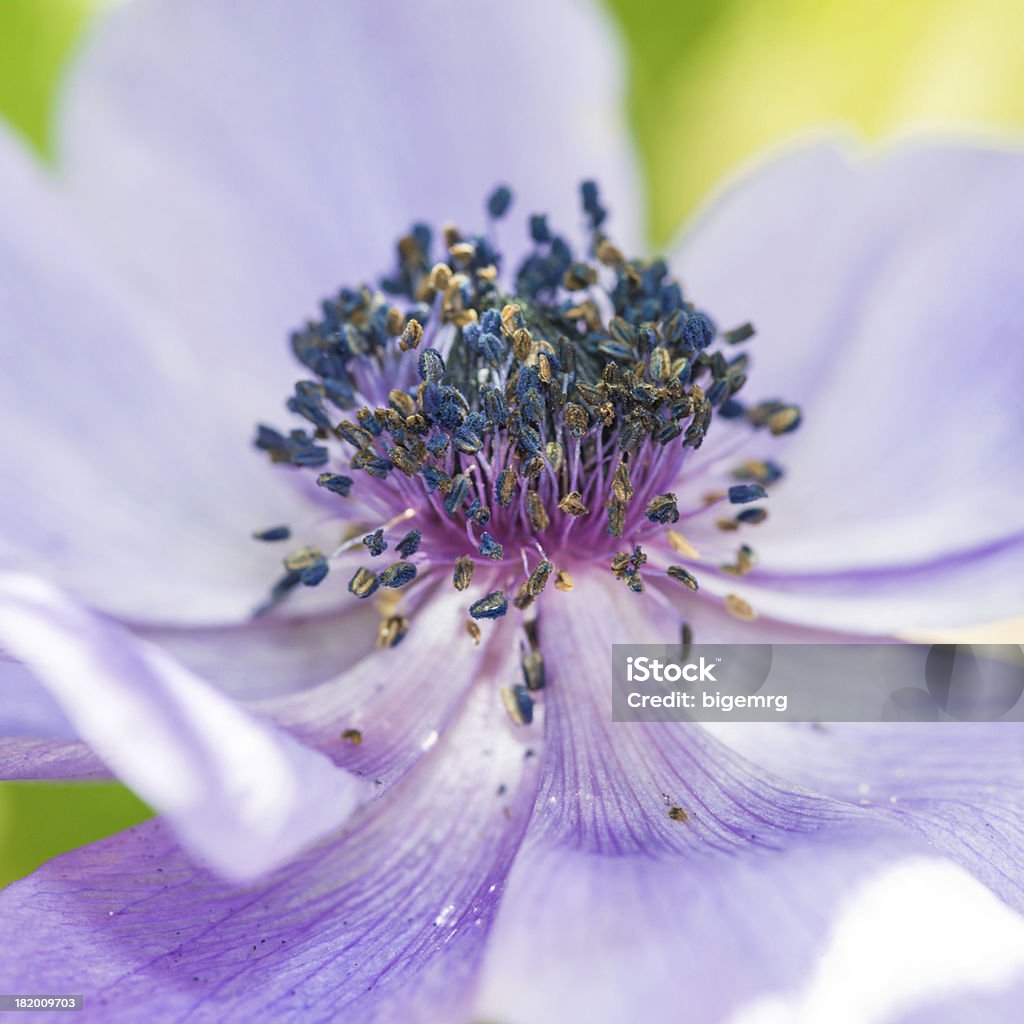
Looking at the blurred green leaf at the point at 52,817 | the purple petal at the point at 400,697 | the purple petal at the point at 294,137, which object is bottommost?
the blurred green leaf at the point at 52,817

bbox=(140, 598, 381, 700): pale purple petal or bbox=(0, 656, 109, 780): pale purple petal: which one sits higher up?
bbox=(0, 656, 109, 780): pale purple petal

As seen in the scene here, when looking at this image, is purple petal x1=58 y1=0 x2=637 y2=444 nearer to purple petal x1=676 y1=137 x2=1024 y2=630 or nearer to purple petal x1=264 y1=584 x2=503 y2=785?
purple petal x1=676 y1=137 x2=1024 y2=630

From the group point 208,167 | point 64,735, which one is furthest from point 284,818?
point 208,167

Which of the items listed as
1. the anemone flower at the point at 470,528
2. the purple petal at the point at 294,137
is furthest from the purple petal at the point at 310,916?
the purple petal at the point at 294,137

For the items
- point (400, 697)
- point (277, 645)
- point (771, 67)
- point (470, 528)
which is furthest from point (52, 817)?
point (771, 67)

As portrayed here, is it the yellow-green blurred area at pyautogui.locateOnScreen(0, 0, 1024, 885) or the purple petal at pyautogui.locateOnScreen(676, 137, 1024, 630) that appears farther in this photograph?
the yellow-green blurred area at pyautogui.locateOnScreen(0, 0, 1024, 885)

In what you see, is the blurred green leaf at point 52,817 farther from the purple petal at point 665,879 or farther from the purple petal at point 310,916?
the purple petal at point 665,879

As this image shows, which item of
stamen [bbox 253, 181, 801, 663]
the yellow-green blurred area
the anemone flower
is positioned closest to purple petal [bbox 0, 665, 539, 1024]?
the anemone flower

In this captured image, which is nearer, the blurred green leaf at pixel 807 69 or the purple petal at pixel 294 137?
the purple petal at pixel 294 137
